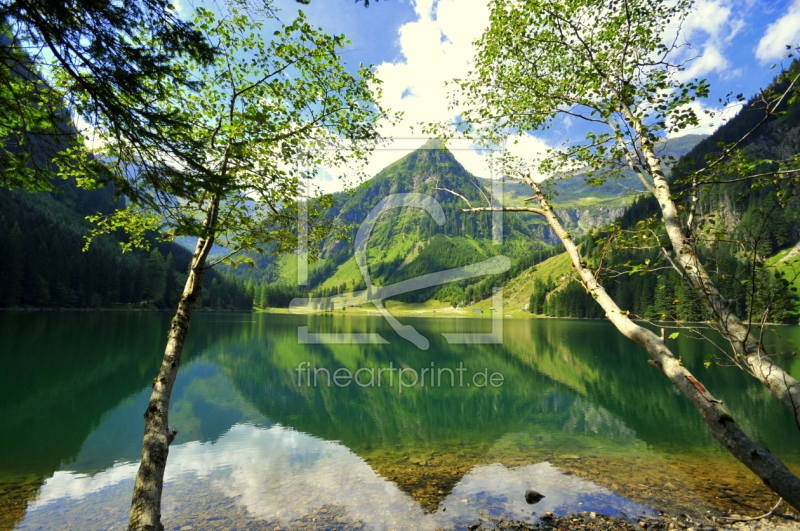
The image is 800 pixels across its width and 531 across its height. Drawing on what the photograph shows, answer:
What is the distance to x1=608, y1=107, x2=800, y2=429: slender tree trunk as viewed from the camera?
4820mm

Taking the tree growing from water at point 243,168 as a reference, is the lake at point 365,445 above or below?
below

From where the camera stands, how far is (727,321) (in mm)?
5152

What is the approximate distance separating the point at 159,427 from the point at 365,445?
1121cm

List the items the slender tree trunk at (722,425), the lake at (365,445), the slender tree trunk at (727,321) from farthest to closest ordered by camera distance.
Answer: the lake at (365,445)
the slender tree trunk at (727,321)
the slender tree trunk at (722,425)

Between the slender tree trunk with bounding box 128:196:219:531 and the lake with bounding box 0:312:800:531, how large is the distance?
472 centimetres

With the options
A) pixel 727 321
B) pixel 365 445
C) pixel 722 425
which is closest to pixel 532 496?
pixel 365 445

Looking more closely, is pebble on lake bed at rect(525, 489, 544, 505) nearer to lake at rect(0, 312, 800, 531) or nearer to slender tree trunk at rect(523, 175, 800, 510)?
lake at rect(0, 312, 800, 531)

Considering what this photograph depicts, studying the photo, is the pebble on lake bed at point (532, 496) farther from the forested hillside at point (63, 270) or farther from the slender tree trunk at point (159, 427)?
the forested hillside at point (63, 270)

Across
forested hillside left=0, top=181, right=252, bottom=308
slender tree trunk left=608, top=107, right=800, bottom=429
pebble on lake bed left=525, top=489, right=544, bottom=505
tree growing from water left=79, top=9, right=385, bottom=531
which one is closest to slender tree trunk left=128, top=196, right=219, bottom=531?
tree growing from water left=79, top=9, right=385, bottom=531

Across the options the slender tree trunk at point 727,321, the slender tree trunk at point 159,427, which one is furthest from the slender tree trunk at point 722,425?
the slender tree trunk at point 159,427

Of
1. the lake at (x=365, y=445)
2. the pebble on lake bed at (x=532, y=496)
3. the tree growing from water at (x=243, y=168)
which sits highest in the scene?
the tree growing from water at (x=243, y=168)

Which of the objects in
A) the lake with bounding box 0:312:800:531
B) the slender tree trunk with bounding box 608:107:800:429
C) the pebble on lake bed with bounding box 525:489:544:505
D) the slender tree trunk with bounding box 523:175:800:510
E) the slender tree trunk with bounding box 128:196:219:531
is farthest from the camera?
the pebble on lake bed with bounding box 525:489:544:505

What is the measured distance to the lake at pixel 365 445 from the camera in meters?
11.0

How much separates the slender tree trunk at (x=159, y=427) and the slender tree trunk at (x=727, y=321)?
273 inches
